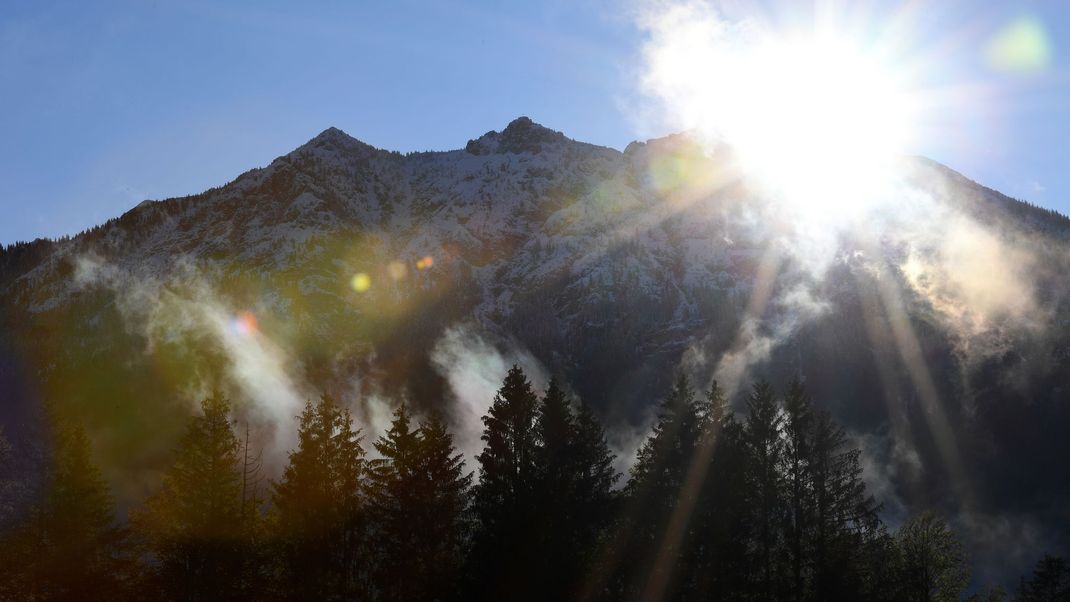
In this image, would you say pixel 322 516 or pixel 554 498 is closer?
pixel 554 498

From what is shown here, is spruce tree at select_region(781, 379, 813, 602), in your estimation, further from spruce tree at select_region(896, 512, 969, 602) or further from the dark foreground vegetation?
spruce tree at select_region(896, 512, 969, 602)

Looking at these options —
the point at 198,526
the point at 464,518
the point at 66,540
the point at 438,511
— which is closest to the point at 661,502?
the point at 464,518

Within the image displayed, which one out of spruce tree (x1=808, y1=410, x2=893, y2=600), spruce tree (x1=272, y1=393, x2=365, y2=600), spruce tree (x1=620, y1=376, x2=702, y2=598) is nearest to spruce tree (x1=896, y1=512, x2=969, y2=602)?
spruce tree (x1=808, y1=410, x2=893, y2=600)

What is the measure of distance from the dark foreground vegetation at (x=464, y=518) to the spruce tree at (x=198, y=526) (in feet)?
0.20

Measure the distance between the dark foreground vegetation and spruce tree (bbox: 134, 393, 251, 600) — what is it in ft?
0.20

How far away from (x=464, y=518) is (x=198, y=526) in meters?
11.7

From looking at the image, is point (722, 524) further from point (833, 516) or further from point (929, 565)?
point (929, 565)

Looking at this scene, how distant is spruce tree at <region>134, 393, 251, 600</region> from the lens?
3809cm

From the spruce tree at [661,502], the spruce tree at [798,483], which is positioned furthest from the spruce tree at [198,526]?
the spruce tree at [798,483]

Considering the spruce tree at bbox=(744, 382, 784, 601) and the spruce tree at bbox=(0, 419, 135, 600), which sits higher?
the spruce tree at bbox=(744, 382, 784, 601)

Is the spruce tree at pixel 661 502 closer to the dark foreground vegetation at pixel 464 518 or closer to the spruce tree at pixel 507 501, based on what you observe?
the dark foreground vegetation at pixel 464 518

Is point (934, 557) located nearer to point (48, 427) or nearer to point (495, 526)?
point (495, 526)

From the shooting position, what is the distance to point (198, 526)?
38.2 metres

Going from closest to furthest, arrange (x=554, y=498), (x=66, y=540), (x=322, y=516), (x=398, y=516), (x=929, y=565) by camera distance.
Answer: (x=554, y=498) < (x=398, y=516) < (x=322, y=516) < (x=66, y=540) < (x=929, y=565)
